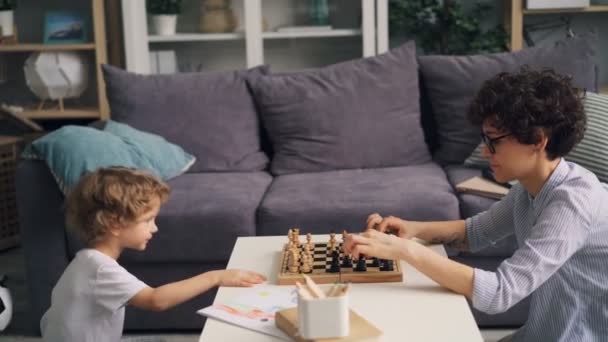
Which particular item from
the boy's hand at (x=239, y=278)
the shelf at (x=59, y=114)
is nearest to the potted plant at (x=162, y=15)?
the shelf at (x=59, y=114)

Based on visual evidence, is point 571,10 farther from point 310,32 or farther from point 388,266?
point 388,266

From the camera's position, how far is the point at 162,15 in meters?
4.19

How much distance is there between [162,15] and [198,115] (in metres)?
1.14

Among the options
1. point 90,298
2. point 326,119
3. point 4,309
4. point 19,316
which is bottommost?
point 19,316

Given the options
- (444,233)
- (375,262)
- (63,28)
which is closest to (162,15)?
(63,28)

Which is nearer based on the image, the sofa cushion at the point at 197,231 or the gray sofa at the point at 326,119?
the sofa cushion at the point at 197,231

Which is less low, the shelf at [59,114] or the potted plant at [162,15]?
the potted plant at [162,15]

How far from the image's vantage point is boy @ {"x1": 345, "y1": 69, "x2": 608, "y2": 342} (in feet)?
4.78

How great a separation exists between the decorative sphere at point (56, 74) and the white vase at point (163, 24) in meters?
0.39

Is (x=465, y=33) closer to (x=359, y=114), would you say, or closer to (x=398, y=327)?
(x=359, y=114)

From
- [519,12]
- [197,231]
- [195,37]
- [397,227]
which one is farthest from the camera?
[195,37]

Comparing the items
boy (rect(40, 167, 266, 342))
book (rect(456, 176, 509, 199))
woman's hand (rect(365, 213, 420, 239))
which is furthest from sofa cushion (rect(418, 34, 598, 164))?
boy (rect(40, 167, 266, 342))

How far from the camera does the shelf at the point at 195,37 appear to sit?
418cm

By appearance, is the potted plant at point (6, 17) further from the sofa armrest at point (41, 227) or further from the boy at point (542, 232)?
the boy at point (542, 232)
